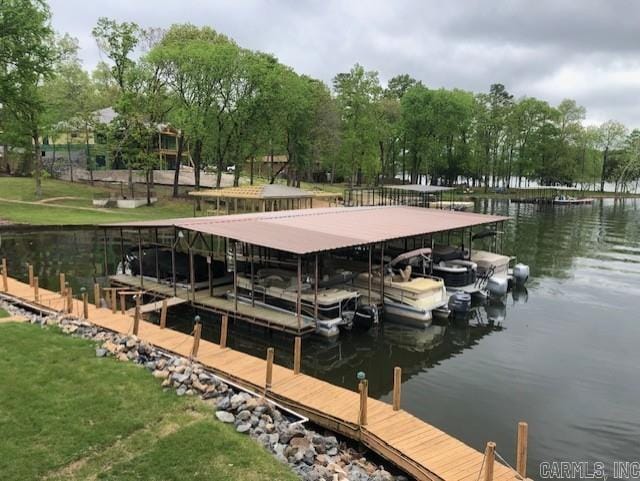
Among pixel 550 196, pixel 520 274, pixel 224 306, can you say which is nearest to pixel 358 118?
pixel 550 196

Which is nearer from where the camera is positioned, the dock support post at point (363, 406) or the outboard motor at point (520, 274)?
the dock support post at point (363, 406)

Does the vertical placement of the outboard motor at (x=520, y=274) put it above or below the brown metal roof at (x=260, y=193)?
below

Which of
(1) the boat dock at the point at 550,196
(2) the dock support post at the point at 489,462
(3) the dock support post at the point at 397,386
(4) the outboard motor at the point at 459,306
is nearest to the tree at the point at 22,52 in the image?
(4) the outboard motor at the point at 459,306

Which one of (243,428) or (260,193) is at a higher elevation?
(260,193)

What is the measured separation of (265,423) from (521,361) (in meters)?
10.3

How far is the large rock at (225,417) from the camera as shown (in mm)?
10047

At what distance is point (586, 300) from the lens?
80.9 feet

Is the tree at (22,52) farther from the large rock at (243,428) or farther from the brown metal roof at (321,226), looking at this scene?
the large rock at (243,428)

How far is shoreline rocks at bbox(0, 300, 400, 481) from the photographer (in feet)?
30.3

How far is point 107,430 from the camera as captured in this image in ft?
30.7

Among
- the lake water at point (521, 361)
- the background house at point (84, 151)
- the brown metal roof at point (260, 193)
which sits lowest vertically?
the lake water at point (521, 361)

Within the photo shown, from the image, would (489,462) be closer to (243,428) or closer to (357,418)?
(357,418)

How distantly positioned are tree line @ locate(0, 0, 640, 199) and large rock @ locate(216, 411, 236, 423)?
39.2 meters

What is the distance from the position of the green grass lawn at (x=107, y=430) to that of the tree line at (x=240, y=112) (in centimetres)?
3653
